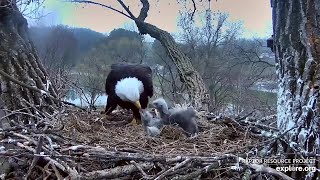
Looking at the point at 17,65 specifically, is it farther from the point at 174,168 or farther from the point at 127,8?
the point at 127,8

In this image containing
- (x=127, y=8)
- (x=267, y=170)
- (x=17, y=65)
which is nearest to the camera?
(x=267, y=170)

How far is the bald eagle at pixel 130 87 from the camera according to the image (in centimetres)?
304

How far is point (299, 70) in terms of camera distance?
1.80 m

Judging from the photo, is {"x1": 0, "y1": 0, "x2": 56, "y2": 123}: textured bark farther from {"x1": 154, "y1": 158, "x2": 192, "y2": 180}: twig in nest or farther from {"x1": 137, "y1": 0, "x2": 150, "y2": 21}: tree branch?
{"x1": 137, "y1": 0, "x2": 150, "y2": 21}: tree branch

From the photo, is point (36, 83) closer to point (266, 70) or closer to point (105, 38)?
point (105, 38)

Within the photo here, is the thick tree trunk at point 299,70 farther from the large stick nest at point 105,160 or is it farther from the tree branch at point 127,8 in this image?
the tree branch at point 127,8

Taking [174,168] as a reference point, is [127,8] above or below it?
above

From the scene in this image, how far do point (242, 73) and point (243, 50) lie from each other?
6.32 ft

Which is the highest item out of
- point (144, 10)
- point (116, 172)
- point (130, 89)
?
point (144, 10)

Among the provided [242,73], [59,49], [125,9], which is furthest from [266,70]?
[59,49]

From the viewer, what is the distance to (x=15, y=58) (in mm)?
2844

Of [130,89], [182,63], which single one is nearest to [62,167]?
[130,89]

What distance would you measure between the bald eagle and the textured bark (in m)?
0.54

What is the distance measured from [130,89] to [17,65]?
0.84 metres
